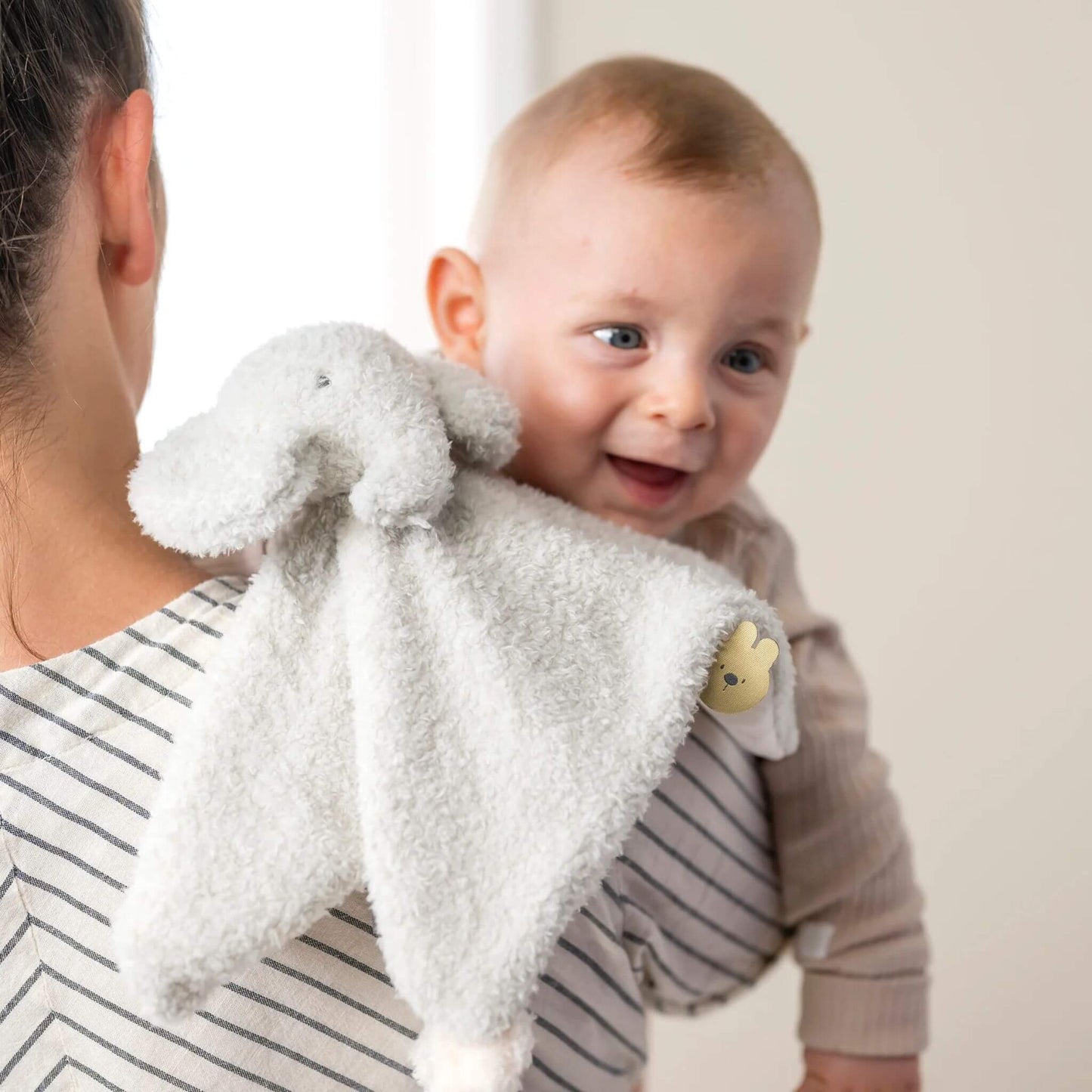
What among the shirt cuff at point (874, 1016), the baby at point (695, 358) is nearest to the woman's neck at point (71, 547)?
the baby at point (695, 358)

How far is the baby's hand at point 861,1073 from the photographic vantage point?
3.17 feet

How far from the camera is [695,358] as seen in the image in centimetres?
87

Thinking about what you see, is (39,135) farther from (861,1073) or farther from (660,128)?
(861,1073)

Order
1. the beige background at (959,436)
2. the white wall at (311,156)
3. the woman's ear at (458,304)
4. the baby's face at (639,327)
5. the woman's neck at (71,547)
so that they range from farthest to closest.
A: 1. the beige background at (959,436)
2. the white wall at (311,156)
3. the woman's ear at (458,304)
4. the baby's face at (639,327)
5. the woman's neck at (71,547)

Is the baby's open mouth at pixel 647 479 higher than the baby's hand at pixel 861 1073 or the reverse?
higher

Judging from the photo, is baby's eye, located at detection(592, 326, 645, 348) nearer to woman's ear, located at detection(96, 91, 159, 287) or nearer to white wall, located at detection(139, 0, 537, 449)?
woman's ear, located at detection(96, 91, 159, 287)

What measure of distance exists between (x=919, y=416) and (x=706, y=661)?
4.40 feet

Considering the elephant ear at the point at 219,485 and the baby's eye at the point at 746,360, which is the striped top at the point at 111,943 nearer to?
the elephant ear at the point at 219,485

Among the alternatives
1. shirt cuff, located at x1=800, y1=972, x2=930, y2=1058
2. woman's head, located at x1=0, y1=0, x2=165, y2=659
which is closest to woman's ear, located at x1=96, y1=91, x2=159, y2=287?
woman's head, located at x1=0, y1=0, x2=165, y2=659

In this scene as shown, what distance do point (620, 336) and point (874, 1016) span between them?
0.54 m

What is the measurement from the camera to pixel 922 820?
6.25ft

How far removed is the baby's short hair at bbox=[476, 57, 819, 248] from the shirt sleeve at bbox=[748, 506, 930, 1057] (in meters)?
0.32

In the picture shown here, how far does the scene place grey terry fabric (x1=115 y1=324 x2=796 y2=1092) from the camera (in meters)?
0.52

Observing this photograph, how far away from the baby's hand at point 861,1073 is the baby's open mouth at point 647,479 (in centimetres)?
45
